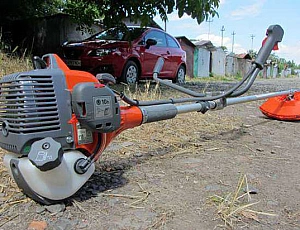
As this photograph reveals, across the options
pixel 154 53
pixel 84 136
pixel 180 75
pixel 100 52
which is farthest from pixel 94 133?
pixel 180 75

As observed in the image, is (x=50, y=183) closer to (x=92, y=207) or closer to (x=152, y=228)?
(x=92, y=207)

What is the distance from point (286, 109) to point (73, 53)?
4173 millimetres

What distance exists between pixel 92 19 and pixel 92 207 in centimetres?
681

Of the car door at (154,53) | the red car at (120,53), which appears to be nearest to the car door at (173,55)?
the car door at (154,53)

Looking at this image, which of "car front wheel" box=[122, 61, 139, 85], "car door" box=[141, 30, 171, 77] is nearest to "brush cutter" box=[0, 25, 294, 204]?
"car front wheel" box=[122, 61, 139, 85]

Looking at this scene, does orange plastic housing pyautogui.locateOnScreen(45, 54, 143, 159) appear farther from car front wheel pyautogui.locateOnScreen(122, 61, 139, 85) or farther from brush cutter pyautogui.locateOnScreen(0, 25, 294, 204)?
car front wheel pyautogui.locateOnScreen(122, 61, 139, 85)

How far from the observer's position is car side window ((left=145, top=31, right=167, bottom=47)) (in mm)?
7340

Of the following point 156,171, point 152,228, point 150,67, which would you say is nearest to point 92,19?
point 150,67

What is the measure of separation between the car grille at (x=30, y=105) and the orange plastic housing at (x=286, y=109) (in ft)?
9.92

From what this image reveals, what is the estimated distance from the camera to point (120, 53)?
6172 millimetres

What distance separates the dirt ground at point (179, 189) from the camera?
53.0 inches

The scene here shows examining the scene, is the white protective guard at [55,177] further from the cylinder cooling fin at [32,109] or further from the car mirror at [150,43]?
the car mirror at [150,43]

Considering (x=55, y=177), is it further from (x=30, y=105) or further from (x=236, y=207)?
(x=236, y=207)

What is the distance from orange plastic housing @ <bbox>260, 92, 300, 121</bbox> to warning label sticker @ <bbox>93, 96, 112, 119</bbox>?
283 centimetres
